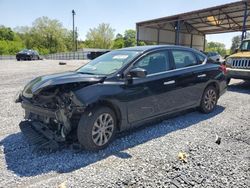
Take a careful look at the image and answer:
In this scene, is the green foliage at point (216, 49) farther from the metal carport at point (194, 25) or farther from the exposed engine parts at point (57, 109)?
the exposed engine parts at point (57, 109)

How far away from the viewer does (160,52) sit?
186 inches

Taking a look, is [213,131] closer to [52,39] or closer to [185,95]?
[185,95]

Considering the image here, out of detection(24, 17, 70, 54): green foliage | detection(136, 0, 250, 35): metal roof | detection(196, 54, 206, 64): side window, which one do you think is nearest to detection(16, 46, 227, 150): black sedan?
detection(196, 54, 206, 64): side window

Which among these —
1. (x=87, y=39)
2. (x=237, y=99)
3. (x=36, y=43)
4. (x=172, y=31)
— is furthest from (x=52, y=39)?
(x=237, y=99)

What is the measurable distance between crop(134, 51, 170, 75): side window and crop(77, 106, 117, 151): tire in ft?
3.54

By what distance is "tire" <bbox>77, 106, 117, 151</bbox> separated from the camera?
3.50 m

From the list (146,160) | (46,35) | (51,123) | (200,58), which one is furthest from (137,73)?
(46,35)

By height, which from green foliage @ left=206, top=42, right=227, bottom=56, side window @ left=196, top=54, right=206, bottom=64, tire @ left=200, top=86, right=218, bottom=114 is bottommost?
tire @ left=200, top=86, right=218, bottom=114

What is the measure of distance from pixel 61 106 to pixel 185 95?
276 cm

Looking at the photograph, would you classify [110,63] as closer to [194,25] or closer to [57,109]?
[57,109]

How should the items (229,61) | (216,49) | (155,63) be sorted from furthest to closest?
(216,49), (229,61), (155,63)

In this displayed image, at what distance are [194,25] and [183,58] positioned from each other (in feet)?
101

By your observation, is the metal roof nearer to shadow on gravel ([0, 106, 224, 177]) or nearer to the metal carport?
the metal carport

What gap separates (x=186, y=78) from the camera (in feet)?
16.8
